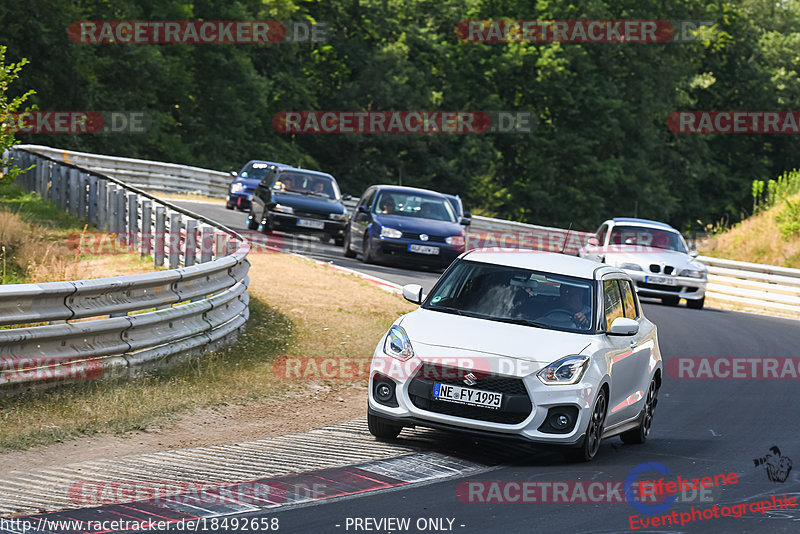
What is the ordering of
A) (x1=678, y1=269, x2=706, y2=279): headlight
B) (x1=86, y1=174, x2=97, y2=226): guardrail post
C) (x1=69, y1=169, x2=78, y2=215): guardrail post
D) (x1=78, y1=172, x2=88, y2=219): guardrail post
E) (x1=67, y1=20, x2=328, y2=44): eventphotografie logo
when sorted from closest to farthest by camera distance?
(x1=86, y1=174, x2=97, y2=226): guardrail post < (x1=78, y1=172, x2=88, y2=219): guardrail post < (x1=69, y1=169, x2=78, y2=215): guardrail post < (x1=678, y1=269, x2=706, y2=279): headlight < (x1=67, y1=20, x2=328, y2=44): eventphotografie logo

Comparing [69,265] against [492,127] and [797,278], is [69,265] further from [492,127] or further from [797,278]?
[492,127]

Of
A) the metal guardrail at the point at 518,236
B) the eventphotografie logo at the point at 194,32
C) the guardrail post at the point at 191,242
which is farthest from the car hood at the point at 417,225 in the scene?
the eventphotografie logo at the point at 194,32

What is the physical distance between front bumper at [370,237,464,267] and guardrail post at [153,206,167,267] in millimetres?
6493

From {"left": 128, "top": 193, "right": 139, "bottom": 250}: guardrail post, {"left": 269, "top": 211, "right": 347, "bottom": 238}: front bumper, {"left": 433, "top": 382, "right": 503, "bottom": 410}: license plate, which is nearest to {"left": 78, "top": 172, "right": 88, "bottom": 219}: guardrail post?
{"left": 128, "top": 193, "right": 139, "bottom": 250}: guardrail post

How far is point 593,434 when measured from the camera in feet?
31.3

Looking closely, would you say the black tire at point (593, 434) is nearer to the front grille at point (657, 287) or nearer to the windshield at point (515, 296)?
the windshield at point (515, 296)

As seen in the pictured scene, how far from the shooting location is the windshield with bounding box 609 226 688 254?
2475cm

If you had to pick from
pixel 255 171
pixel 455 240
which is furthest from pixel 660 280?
pixel 255 171

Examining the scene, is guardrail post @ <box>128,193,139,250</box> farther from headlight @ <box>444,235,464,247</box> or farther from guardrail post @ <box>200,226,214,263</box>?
headlight @ <box>444,235,464,247</box>

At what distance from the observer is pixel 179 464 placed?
850 centimetres

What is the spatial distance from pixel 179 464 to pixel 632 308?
4738 mm

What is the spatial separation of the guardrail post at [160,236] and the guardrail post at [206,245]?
1734 millimetres

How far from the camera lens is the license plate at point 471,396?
9.08 metres

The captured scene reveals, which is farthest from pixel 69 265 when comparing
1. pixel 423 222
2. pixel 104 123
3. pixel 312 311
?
pixel 104 123
